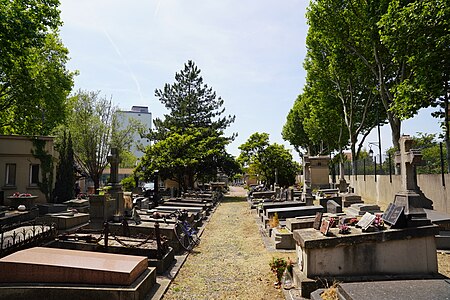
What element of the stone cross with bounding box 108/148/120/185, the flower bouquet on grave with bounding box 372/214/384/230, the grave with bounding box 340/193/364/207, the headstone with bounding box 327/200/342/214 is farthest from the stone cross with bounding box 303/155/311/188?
the flower bouquet on grave with bounding box 372/214/384/230

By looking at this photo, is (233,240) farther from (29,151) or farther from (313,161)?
(313,161)

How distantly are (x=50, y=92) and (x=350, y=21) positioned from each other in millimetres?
18711

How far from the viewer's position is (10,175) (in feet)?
69.3

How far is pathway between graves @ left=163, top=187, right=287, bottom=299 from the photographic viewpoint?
630cm

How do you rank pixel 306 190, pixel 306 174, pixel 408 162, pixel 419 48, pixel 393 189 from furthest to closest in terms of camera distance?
pixel 306 174 → pixel 393 189 → pixel 306 190 → pixel 419 48 → pixel 408 162

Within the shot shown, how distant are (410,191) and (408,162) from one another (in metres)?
0.66

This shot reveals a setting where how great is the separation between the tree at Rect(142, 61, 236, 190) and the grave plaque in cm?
2246

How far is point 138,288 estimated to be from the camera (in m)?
5.45

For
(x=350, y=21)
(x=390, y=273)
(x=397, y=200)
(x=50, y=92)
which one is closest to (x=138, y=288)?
(x=390, y=273)

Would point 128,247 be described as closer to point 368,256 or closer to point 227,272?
point 227,272

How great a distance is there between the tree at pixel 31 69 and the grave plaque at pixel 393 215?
13.9m

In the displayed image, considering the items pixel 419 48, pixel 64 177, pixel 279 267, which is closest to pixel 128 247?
pixel 279 267

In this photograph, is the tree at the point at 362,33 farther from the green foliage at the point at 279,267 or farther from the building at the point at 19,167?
the building at the point at 19,167

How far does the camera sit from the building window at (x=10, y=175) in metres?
20.9
